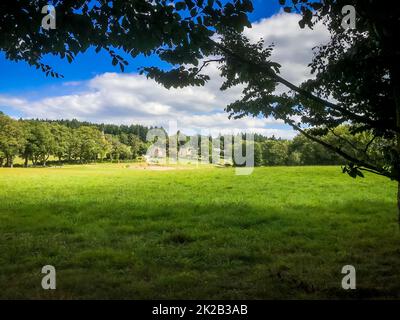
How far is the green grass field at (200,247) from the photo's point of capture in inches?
300

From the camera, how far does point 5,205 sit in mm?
19875

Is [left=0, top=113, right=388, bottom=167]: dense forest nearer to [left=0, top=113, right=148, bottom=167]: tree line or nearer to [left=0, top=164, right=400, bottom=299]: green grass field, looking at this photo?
[left=0, top=113, right=148, bottom=167]: tree line

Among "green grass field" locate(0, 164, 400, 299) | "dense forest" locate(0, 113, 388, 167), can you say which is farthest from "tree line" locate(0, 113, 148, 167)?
"green grass field" locate(0, 164, 400, 299)

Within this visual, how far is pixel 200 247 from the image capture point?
36.2ft

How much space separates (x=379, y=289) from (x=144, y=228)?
28.5ft

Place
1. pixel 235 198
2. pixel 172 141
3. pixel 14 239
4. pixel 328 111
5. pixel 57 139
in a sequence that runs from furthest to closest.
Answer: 1. pixel 172 141
2. pixel 57 139
3. pixel 235 198
4. pixel 14 239
5. pixel 328 111

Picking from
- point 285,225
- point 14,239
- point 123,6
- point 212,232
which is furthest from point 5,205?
point 123,6

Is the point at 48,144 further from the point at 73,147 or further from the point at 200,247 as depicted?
the point at 200,247

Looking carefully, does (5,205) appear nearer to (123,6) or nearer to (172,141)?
(123,6)

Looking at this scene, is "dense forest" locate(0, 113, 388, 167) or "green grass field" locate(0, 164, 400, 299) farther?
"dense forest" locate(0, 113, 388, 167)

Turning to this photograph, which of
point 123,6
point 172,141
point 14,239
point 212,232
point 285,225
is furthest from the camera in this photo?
point 172,141

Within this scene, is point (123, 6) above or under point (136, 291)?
above

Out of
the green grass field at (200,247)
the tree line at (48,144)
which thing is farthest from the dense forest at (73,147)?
the green grass field at (200,247)

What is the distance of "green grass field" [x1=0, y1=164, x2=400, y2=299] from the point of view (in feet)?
25.0
